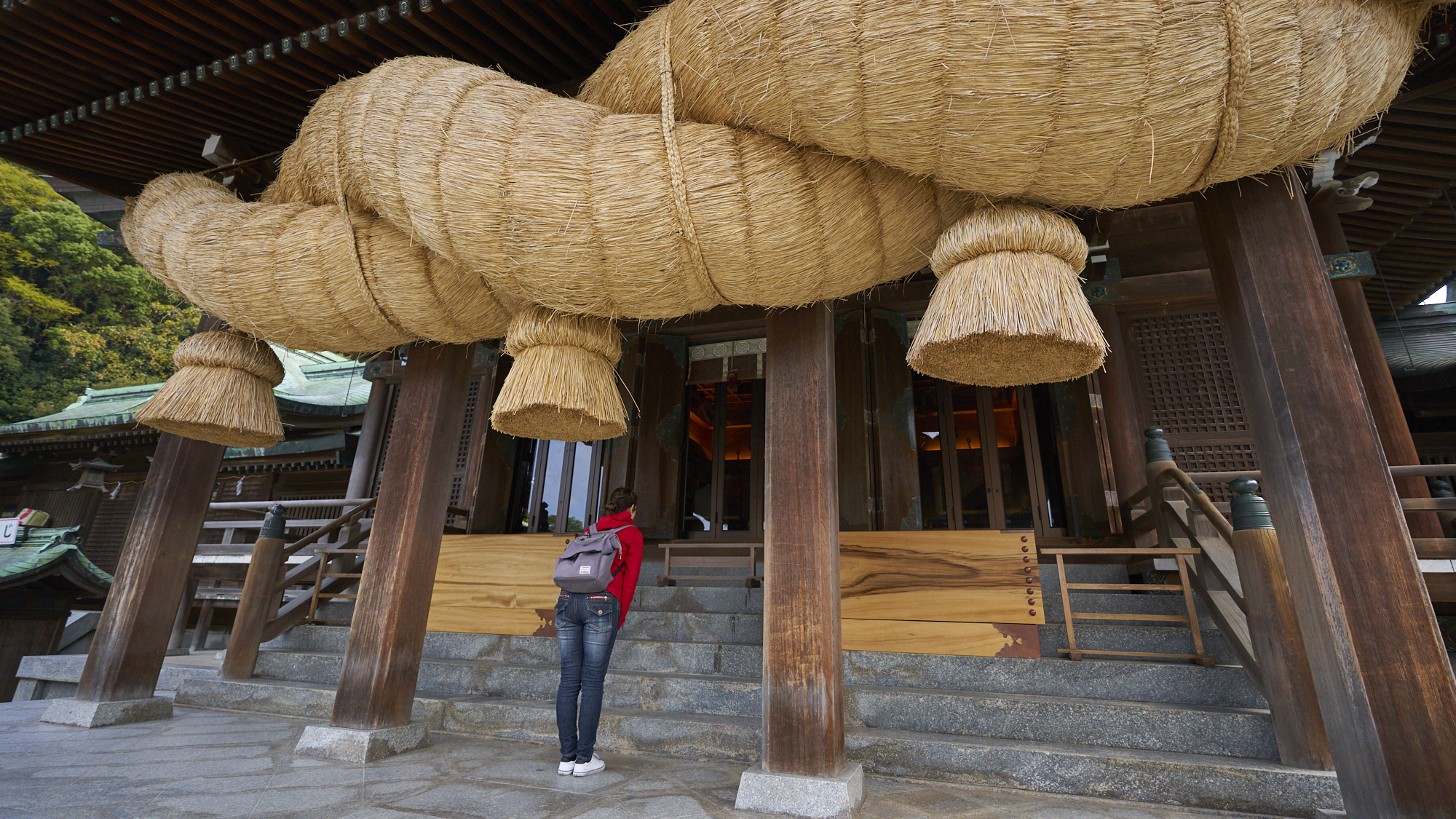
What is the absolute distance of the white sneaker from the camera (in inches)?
Result: 113

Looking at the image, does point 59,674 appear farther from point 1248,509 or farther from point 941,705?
point 1248,509

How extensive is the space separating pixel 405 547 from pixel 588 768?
135 cm

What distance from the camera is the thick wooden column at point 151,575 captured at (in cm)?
368

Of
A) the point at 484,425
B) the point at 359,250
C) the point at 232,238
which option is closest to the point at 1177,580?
the point at 359,250

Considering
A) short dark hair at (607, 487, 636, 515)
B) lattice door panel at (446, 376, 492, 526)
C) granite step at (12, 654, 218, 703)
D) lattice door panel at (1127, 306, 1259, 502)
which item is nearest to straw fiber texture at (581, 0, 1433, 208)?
short dark hair at (607, 487, 636, 515)

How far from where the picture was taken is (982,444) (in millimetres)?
6785

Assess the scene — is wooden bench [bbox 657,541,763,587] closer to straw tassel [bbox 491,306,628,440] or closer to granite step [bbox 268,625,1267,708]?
granite step [bbox 268,625,1267,708]

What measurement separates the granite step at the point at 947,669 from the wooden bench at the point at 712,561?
41.6 inches

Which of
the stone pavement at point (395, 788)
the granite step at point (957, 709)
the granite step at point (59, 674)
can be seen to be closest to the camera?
the stone pavement at point (395, 788)

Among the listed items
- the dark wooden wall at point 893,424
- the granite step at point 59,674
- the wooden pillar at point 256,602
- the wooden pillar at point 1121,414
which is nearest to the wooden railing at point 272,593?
the wooden pillar at point 256,602

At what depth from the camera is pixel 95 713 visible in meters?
3.56

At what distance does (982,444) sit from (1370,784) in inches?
203

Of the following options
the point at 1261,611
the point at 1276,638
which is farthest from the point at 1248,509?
the point at 1276,638

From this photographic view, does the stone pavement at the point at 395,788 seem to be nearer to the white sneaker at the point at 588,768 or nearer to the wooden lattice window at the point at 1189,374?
the white sneaker at the point at 588,768
